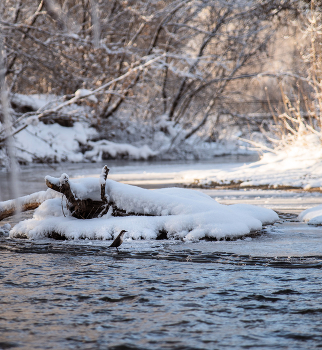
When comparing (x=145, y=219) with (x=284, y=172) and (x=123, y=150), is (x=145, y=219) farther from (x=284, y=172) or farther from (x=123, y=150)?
(x=123, y=150)

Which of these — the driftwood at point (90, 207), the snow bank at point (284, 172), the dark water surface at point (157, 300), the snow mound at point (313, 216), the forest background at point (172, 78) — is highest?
the forest background at point (172, 78)

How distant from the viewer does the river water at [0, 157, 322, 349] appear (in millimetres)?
3096

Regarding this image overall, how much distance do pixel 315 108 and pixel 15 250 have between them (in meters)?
9.07

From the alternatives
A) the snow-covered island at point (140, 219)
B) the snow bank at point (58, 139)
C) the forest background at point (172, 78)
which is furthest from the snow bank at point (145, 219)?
the snow bank at point (58, 139)

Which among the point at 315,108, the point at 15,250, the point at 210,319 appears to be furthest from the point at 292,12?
the point at 210,319

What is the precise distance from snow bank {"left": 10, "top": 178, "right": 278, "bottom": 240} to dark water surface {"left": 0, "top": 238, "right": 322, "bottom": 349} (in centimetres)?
62

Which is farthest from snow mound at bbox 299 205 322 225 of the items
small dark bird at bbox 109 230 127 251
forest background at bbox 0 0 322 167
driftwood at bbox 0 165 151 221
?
forest background at bbox 0 0 322 167

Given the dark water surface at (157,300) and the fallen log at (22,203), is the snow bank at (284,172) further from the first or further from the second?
the dark water surface at (157,300)

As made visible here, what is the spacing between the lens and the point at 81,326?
327cm

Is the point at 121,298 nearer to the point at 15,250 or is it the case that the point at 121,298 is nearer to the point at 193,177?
the point at 15,250

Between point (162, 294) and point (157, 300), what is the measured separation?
0.49 ft

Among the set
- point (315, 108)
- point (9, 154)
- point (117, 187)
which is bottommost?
point (117, 187)

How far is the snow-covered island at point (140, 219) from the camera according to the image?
6.09 m

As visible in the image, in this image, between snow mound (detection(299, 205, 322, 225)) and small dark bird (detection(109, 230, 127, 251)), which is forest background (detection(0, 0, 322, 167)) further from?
small dark bird (detection(109, 230, 127, 251))
